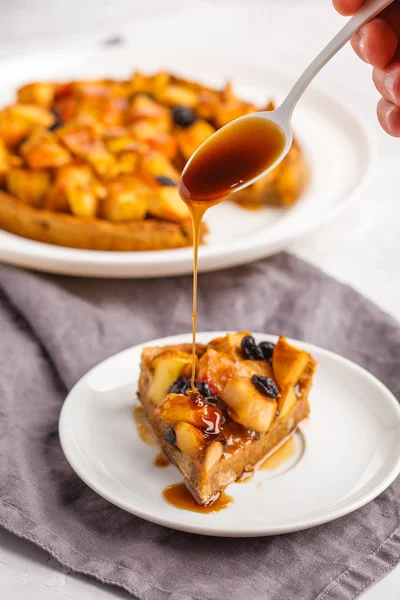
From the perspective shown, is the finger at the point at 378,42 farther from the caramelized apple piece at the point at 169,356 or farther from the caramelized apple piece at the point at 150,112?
the caramelized apple piece at the point at 150,112

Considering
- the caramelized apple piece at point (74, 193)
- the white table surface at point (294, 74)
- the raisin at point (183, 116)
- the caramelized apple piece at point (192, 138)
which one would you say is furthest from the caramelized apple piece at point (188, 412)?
the raisin at point (183, 116)

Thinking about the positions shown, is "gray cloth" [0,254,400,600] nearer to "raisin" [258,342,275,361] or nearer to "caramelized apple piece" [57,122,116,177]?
"raisin" [258,342,275,361]

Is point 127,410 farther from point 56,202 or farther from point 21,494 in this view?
point 56,202

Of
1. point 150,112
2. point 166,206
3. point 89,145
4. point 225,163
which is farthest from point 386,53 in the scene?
point 150,112

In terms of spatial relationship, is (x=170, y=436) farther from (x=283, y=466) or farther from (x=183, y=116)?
(x=183, y=116)

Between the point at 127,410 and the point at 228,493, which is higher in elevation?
the point at 228,493

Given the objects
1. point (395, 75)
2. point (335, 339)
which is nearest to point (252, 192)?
point (335, 339)
